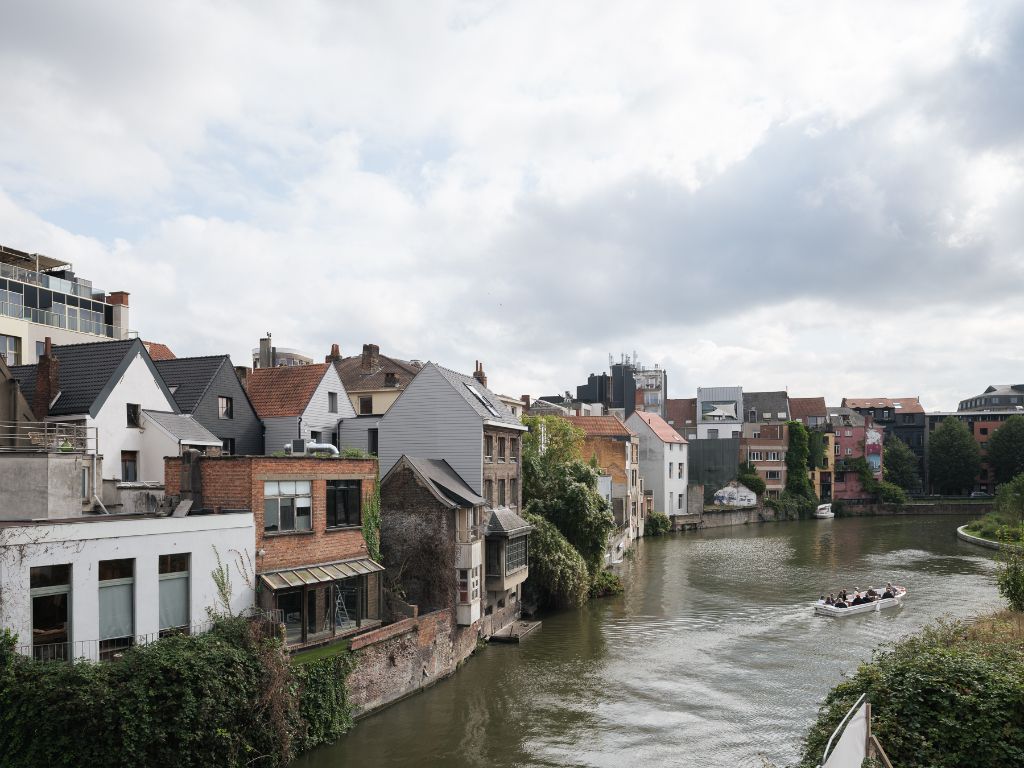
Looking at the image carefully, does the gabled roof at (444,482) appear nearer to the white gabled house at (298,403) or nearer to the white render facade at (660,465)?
the white gabled house at (298,403)

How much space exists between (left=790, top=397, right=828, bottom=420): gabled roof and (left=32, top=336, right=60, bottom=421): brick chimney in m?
96.6

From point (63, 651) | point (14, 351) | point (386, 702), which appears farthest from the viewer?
point (14, 351)

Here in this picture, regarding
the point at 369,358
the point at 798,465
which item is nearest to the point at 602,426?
the point at 369,358

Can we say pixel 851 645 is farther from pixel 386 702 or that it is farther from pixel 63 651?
pixel 63 651

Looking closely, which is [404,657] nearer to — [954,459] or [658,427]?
[658,427]

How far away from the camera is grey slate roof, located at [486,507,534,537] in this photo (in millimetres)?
35250

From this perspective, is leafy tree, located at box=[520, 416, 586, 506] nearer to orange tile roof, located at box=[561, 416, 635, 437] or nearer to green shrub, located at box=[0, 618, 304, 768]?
orange tile roof, located at box=[561, 416, 635, 437]

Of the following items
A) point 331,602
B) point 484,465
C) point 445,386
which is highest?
point 445,386

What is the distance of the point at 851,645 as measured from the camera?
34812mm

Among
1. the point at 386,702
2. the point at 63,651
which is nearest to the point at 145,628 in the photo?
the point at 63,651

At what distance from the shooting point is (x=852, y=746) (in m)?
13.3

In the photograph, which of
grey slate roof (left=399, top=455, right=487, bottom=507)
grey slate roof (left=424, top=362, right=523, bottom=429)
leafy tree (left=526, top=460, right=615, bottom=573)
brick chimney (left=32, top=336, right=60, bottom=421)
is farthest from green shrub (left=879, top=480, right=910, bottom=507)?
brick chimney (left=32, top=336, right=60, bottom=421)

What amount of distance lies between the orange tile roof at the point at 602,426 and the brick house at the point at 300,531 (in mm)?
45290

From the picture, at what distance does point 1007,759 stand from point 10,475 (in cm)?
2508
